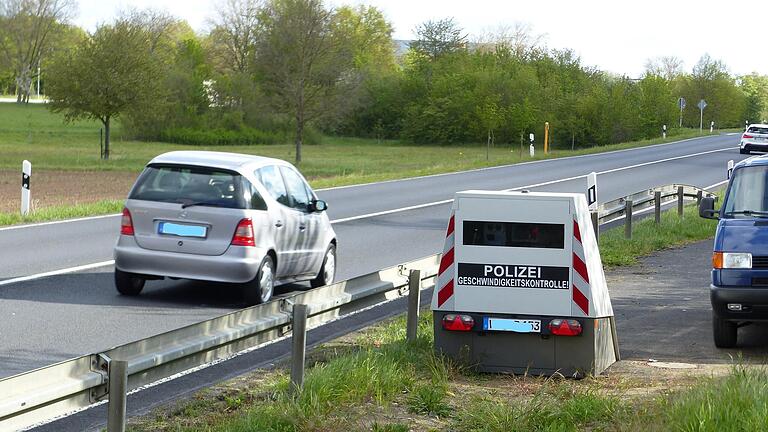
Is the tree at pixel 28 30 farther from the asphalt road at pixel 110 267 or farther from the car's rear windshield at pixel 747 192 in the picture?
the car's rear windshield at pixel 747 192

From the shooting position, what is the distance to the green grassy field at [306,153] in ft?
158

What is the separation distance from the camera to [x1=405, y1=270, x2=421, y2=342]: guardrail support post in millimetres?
9852

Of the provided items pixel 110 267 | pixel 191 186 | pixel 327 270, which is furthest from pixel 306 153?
pixel 191 186

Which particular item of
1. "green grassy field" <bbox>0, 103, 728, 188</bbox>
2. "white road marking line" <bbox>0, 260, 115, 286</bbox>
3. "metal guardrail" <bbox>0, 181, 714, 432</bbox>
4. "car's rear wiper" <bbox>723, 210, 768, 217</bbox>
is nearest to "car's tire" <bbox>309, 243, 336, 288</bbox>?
"white road marking line" <bbox>0, 260, 115, 286</bbox>

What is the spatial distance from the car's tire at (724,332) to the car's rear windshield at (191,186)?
5.00 m

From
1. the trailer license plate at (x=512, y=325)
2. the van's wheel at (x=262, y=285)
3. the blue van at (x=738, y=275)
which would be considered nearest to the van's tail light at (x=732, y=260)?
the blue van at (x=738, y=275)

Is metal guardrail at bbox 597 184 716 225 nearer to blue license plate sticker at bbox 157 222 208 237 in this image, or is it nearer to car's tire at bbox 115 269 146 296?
blue license plate sticker at bbox 157 222 208 237

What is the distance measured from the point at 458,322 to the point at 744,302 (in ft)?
9.27

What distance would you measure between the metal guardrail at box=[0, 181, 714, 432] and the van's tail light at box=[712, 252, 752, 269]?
2.82 meters

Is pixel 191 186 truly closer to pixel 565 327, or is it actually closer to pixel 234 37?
pixel 565 327

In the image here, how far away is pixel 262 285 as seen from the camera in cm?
1298

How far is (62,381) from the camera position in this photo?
5.37 meters

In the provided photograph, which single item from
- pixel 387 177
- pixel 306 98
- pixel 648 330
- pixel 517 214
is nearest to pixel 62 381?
pixel 517 214

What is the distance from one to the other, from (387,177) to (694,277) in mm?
22016
